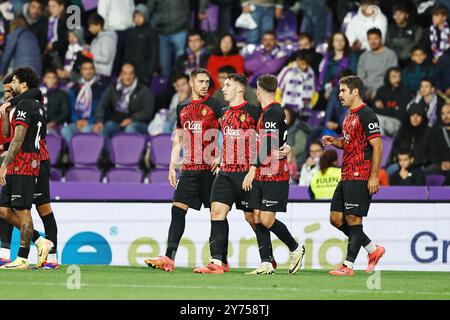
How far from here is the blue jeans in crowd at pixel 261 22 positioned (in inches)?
907

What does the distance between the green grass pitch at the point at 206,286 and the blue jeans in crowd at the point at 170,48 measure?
27.9ft

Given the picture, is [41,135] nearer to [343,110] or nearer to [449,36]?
[343,110]

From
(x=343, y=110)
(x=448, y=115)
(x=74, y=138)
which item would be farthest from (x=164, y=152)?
(x=448, y=115)

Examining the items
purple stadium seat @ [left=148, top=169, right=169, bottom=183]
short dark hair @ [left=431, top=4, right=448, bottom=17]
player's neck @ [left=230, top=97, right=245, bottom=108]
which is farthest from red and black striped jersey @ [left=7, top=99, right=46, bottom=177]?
short dark hair @ [left=431, top=4, right=448, bottom=17]

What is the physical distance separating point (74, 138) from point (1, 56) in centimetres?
288

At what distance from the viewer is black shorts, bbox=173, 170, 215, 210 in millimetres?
14898

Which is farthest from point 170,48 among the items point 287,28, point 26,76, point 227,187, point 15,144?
point 15,144

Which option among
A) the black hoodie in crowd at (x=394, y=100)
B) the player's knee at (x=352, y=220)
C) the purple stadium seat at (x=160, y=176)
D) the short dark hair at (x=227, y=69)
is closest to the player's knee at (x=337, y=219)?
the player's knee at (x=352, y=220)

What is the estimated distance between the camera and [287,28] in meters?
23.2

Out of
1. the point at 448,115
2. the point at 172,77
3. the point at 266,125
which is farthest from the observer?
the point at 172,77

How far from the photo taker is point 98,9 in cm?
2361

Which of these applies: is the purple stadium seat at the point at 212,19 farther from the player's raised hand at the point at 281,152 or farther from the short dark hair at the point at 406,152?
the player's raised hand at the point at 281,152

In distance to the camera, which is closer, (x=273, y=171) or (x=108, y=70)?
(x=273, y=171)

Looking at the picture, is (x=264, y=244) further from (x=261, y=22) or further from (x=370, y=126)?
(x=261, y=22)
